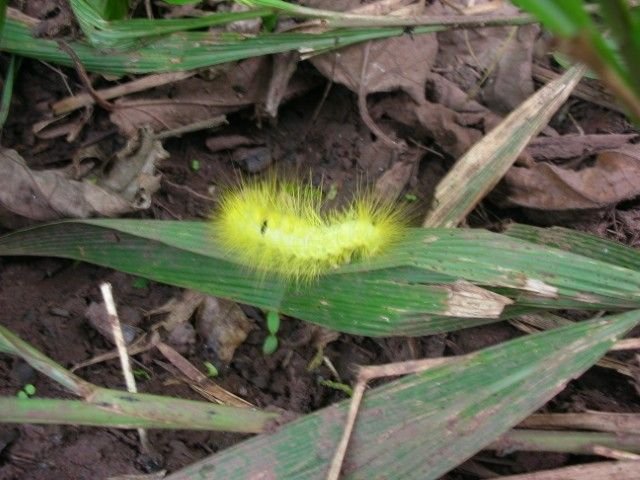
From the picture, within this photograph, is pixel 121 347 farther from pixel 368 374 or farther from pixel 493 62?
pixel 493 62

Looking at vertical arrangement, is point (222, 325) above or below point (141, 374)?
above

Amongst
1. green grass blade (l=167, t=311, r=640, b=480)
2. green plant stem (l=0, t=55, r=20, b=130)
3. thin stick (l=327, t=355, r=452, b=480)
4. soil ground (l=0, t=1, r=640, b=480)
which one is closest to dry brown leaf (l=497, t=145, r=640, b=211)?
soil ground (l=0, t=1, r=640, b=480)

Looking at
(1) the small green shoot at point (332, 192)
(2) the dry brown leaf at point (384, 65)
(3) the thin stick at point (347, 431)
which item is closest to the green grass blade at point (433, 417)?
(3) the thin stick at point (347, 431)

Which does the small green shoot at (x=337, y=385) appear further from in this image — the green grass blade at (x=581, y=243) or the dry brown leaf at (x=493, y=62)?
the dry brown leaf at (x=493, y=62)

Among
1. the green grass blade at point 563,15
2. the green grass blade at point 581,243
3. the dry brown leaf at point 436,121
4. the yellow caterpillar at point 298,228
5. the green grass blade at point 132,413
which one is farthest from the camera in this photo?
the dry brown leaf at point 436,121

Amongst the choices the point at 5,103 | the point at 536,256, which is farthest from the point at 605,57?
the point at 5,103

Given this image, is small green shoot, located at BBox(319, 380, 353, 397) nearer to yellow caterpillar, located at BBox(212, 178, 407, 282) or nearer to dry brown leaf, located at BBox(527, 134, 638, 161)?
yellow caterpillar, located at BBox(212, 178, 407, 282)

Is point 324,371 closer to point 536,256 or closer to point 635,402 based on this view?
point 536,256

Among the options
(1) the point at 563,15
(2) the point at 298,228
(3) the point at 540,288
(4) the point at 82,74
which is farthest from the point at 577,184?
(4) the point at 82,74
